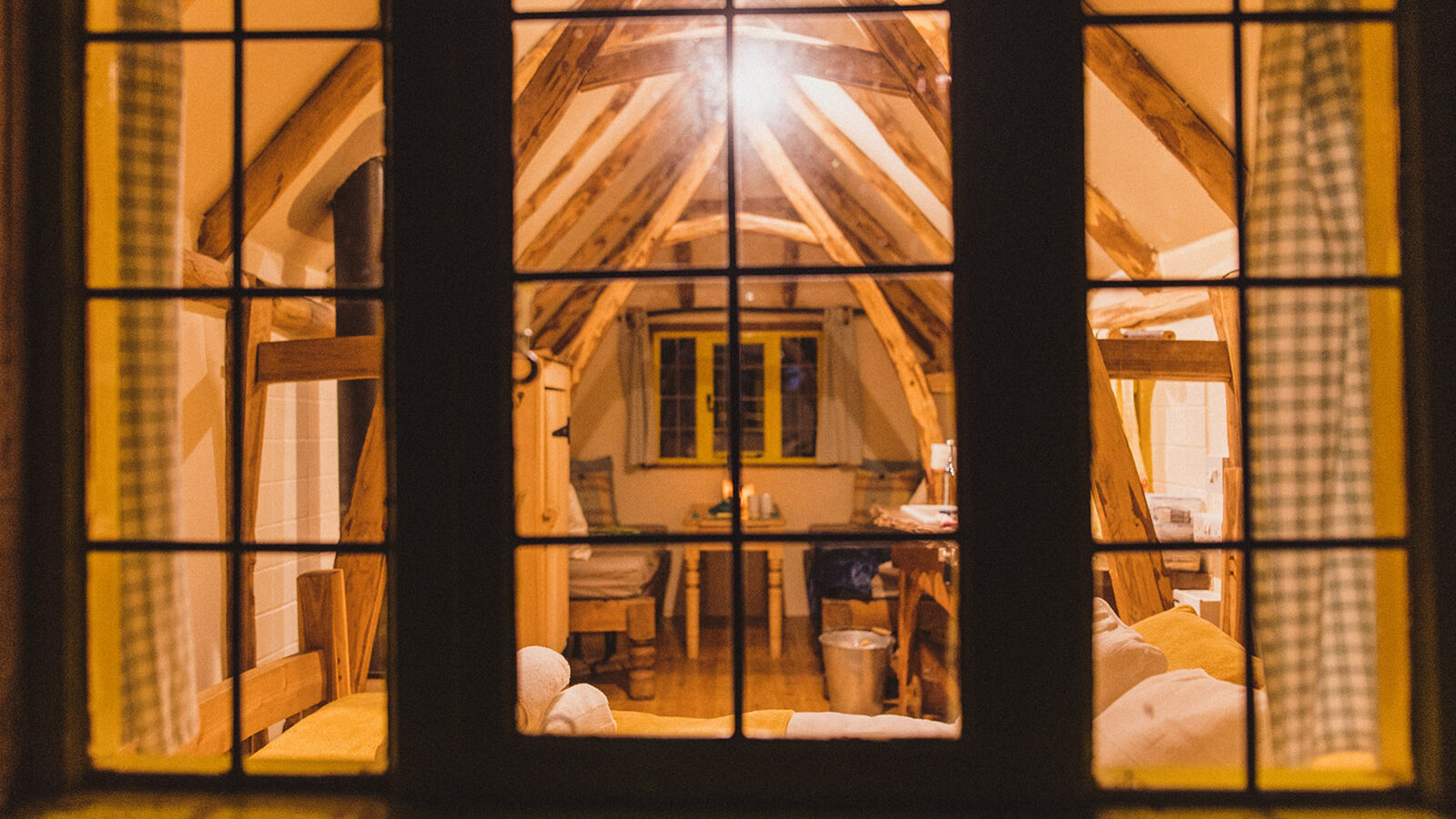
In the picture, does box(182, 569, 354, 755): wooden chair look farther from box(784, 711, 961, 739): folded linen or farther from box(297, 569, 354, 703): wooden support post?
box(784, 711, 961, 739): folded linen

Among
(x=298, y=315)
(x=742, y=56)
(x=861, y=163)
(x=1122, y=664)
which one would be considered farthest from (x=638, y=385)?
(x=1122, y=664)

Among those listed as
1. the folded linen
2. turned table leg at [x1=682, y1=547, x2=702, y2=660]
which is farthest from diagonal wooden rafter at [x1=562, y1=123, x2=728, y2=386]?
the folded linen

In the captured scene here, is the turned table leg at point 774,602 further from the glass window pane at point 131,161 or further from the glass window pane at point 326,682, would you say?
the glass window pane at point 131,161

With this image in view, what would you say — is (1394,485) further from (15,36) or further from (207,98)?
(207,98)

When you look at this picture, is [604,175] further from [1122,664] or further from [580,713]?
[1122,664]

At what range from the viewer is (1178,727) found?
146cm

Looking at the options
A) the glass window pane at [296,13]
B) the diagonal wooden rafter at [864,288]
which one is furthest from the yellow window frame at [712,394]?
the glass window pane at [296,13]

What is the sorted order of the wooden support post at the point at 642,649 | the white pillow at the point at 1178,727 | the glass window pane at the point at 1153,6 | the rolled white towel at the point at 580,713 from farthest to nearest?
the wooden support post at the point at 642,649 → the rolled white towel at the point at 580,713 → the white pillow at the point at 1178,727 → the glass window pane at the point at 1153,6

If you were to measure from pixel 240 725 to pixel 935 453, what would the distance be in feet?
14.7

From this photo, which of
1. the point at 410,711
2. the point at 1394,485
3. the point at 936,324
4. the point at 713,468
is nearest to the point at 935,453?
the point at 936,324

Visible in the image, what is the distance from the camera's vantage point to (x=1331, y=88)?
1.12 metres

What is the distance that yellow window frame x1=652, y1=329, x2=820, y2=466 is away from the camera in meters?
6.93

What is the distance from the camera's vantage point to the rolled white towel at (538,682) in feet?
6.72

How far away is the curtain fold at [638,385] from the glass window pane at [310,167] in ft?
10.8
